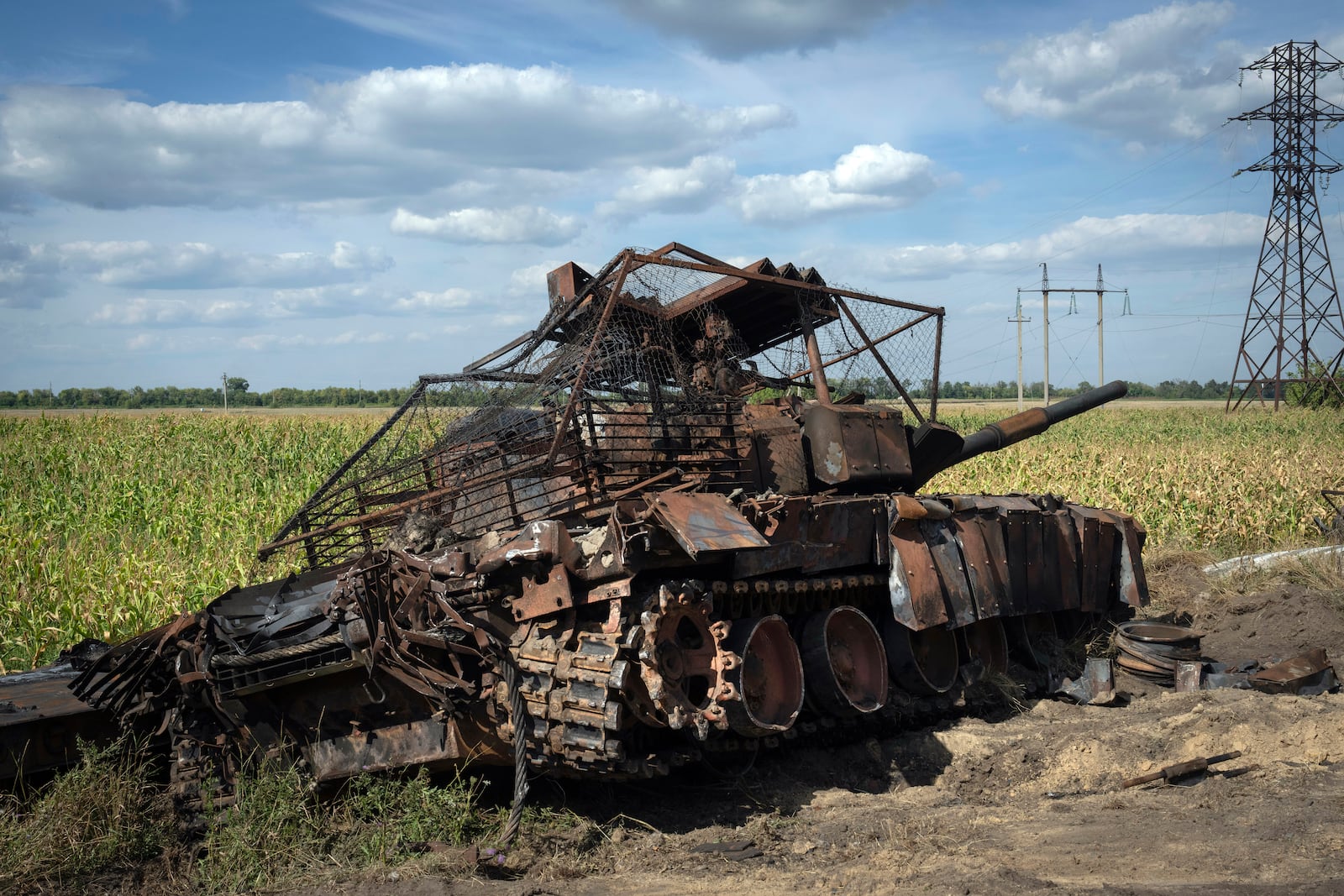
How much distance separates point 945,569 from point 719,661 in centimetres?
313

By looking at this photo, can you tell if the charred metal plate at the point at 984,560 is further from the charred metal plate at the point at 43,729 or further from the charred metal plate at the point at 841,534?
the charred metal plate at the point at 43,729

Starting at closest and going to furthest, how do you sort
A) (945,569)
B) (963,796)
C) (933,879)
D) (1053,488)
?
1. (933,879)
2. (963,796)
3. (945,569)
4. (1053,488)

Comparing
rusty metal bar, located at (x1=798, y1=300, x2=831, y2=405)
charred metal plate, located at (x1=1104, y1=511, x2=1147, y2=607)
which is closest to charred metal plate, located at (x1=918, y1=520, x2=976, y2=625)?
rusty metal bar, located at (x1=798, y1=300, x2=831, y2=405)

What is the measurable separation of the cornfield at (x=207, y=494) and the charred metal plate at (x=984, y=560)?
237 inches

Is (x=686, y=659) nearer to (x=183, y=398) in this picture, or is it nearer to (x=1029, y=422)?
(x=1029, y=422)

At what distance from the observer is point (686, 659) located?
21.8 feet

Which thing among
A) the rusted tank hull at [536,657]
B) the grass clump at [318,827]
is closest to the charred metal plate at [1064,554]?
the rusted tank hull at [536,657]

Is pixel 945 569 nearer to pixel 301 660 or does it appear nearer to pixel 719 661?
pixel 719 661

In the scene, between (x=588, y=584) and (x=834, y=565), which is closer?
(x=588, y=584)

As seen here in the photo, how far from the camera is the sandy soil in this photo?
5680 millimetres

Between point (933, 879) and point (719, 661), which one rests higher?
point (719, 661)

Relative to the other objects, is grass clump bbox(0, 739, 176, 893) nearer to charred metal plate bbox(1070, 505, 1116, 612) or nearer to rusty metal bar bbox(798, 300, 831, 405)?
rusty metal bar bbox(798, 300, 831, 405)

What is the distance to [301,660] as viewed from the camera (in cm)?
677

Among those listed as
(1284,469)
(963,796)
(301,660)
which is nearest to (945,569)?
(963,796)
